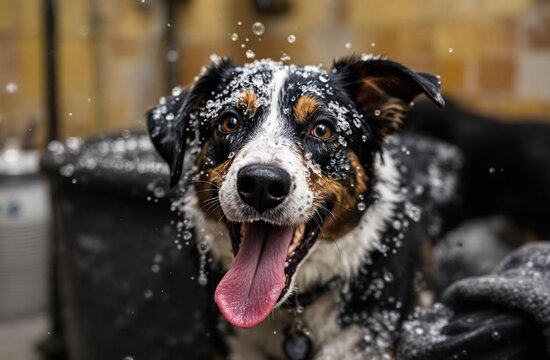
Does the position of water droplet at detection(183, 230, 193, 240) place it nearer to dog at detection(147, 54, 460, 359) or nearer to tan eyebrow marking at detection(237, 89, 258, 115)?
dog at detection(147, 54, 460, 359)

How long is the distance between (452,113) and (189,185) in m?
1.66

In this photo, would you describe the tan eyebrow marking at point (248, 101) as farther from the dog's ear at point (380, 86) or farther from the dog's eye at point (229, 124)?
the dog's ear at point (380, 86)

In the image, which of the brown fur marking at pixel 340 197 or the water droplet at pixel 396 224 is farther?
the water droplet at pixel 396 224

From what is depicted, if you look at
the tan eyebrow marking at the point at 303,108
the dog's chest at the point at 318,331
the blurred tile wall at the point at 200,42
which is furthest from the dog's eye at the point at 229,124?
the blurred tile wall at the point at 200,42

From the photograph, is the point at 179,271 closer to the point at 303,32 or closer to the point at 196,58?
the point at 196,58

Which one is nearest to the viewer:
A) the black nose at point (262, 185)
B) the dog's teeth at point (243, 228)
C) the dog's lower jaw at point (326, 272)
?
the black nose at point (262, 185)

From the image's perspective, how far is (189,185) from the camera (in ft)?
4.47

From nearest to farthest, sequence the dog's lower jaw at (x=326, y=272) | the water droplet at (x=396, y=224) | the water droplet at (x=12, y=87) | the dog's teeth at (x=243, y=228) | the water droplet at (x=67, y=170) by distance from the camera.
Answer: the dog's teeth at (x=243, y=228), the dog's lower jaw at (x=326, y=272), the water droplet at (x=396, y=224), the water droplet at (x=67, y=170), the water droplet at (x=12, y=87)

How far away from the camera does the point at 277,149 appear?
1036 mm

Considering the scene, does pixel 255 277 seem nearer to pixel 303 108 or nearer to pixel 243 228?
pixel 243 228

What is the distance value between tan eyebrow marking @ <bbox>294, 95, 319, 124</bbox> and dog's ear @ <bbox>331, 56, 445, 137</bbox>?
0.37ft

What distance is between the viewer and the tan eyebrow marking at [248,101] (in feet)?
3.70

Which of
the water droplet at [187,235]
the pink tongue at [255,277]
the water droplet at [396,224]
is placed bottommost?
the water droplet at [187,235]

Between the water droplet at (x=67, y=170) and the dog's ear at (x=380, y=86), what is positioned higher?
the dog's ear at (x=380, y=86)
